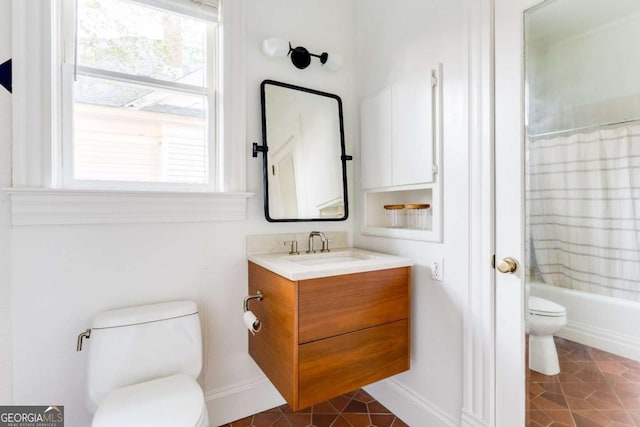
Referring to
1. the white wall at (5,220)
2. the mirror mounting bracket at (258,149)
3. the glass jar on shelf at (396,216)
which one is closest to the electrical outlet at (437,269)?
the glass jar on shelf at (396,216)

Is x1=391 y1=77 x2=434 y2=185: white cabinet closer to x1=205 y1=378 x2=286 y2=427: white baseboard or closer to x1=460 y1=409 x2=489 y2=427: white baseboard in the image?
x1=460 y1=409 x2=489 y2=427: white baseboard

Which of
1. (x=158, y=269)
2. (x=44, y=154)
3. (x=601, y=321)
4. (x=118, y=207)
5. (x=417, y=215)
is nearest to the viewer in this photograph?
(x=601, y=321)

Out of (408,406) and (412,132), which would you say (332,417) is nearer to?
(408,406)

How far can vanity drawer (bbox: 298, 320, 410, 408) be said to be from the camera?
1.36 metres

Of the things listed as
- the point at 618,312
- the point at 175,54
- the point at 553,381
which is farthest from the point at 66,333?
the point at 618,312

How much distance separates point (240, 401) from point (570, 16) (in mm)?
2325

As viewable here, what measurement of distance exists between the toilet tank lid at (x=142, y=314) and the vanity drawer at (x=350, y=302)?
0.60 m

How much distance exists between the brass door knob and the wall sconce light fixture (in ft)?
4.88

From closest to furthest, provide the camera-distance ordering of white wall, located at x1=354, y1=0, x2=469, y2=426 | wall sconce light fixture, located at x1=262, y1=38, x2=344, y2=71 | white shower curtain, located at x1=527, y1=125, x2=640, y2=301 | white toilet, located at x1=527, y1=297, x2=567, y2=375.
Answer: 1. white shower curtain, located at x1=527, y1=125, x2=640, y2=301
2. white toilet, located at x1=527, y1=297, x2=567, y2=375
3. white wall, located at x1=354, y1=0, x2=469, y2=426
4. wall sconce light fixture, located at x1=262, y1=38, x2=344, y2=71

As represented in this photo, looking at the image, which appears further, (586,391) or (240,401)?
(240,401)

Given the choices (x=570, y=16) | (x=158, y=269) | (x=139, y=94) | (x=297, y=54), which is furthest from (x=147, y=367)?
(x=570, y=16)

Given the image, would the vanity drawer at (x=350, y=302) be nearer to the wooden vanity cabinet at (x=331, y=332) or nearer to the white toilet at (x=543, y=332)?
the wooden vanity cabinet at (x=331, y=332)

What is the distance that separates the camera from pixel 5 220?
4.35 ft

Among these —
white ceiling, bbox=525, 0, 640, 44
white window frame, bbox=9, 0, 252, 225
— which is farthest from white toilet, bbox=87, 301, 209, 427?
white ceiling, bbox=525, 0, 640, 44
